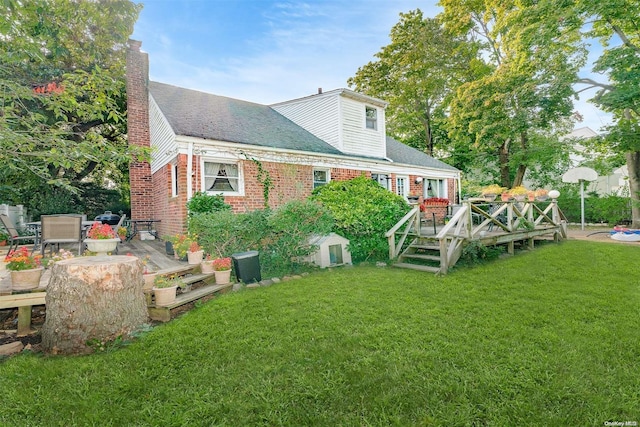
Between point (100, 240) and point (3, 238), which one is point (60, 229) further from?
point (3, 238)

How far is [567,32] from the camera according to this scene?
38.0 ft

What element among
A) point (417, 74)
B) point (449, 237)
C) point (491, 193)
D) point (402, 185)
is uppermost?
point (417, 74)

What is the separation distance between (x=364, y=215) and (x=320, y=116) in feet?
21.2

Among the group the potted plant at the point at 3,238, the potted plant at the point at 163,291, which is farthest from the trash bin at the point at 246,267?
the potted plant at the point at 3,238

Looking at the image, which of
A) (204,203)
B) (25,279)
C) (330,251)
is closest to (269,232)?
(330,251)

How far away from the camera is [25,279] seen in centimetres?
383

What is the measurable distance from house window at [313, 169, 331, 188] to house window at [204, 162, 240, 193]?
9.53ft

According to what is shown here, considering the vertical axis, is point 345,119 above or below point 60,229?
above

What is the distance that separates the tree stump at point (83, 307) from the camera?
318cm

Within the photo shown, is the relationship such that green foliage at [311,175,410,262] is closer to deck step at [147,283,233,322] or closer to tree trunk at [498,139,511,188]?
deck step at [147,283,233,322]

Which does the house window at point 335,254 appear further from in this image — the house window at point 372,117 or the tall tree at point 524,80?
the tall tree at point 524,80

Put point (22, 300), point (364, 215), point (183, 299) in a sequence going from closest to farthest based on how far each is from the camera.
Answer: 1. point (22, 300)
2. point (183, 299)
3. point (364, 215)

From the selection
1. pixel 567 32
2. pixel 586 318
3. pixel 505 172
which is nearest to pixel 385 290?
pixel 586 318

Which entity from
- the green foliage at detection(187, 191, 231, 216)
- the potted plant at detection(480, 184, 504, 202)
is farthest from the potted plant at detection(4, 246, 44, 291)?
the potted plant at detection(480, 184, 504, 202)
